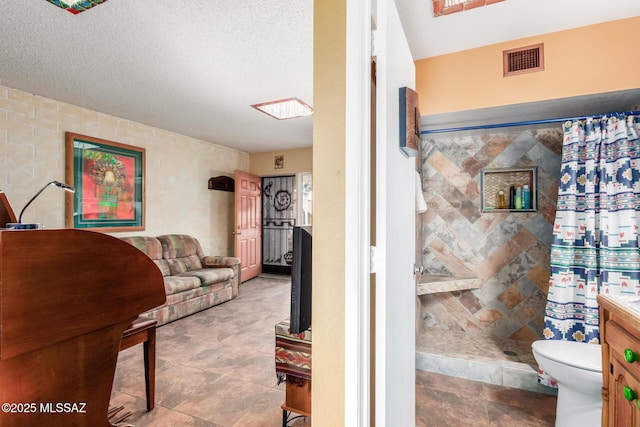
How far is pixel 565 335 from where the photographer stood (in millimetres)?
2090

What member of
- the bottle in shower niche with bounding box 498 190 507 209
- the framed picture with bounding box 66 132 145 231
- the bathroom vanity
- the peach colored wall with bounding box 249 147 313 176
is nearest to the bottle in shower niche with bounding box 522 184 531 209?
the bottle in shower niche with bounding box 498 190 507 209

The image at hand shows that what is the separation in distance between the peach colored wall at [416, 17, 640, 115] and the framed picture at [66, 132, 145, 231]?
3.85 m

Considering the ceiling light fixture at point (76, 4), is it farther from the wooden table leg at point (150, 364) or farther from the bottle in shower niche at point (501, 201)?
the bottle in shower niche at point (501, 201)

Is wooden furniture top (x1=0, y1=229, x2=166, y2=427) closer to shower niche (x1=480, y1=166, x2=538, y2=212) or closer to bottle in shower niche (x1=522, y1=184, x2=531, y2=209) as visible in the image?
shower niche (x1=480, y1=166, x2=538, y2=212)

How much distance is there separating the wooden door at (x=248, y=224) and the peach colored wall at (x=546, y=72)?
3997 millimetres

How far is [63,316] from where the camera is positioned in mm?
671

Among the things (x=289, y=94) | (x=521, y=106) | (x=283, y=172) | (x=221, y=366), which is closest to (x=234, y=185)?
(x=283, y=172)

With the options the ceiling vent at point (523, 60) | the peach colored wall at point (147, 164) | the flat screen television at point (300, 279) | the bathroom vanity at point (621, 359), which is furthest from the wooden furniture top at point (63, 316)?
the peach colored wall at point (147, 164)

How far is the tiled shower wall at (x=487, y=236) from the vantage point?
105 inches

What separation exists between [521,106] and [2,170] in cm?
471

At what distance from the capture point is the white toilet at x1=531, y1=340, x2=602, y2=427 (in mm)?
1475

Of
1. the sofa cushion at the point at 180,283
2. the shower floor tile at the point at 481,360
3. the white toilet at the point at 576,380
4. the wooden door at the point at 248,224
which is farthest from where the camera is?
the wooden door at the point at 248,224

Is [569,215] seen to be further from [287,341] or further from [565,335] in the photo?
[287,341]

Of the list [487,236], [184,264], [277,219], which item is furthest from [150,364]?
[277,219]
